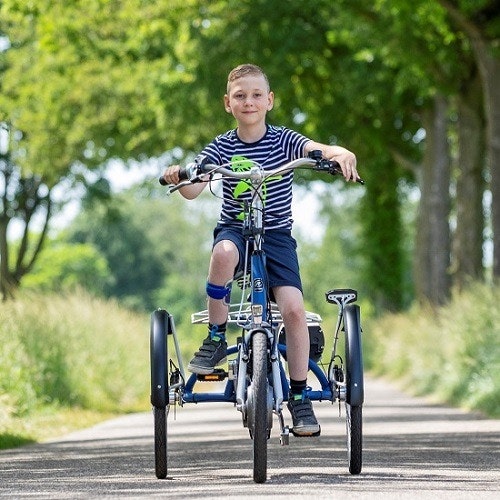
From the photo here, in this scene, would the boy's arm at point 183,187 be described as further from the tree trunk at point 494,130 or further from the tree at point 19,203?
the tree at point 19,203

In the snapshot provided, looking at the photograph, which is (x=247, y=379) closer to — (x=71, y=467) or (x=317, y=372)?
(x=317, y=372)

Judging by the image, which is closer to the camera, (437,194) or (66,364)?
(66,364)

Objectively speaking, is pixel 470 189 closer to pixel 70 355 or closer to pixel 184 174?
pixel 70 355

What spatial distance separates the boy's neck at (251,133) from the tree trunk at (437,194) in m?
24.3

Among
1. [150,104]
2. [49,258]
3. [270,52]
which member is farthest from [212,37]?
[49,258]

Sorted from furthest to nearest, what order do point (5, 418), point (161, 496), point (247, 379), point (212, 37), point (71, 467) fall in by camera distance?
point (212, 37), point (5, 418), point (71, 467), point (247, 379), point (161, 496)

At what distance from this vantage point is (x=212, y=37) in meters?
32.5

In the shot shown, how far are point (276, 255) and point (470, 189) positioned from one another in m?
21.0

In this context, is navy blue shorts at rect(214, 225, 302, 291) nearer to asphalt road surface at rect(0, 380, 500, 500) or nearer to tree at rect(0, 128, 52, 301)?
asphalt road surface at rect(0, 380, 500, 500)

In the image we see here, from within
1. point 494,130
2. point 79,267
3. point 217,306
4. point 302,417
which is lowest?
point 302,417

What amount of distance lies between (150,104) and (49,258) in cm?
6396

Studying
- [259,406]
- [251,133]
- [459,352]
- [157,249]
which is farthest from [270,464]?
[157,249]

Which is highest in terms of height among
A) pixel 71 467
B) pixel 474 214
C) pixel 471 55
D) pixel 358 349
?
pixel 471 55

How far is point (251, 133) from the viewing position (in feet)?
31.8
